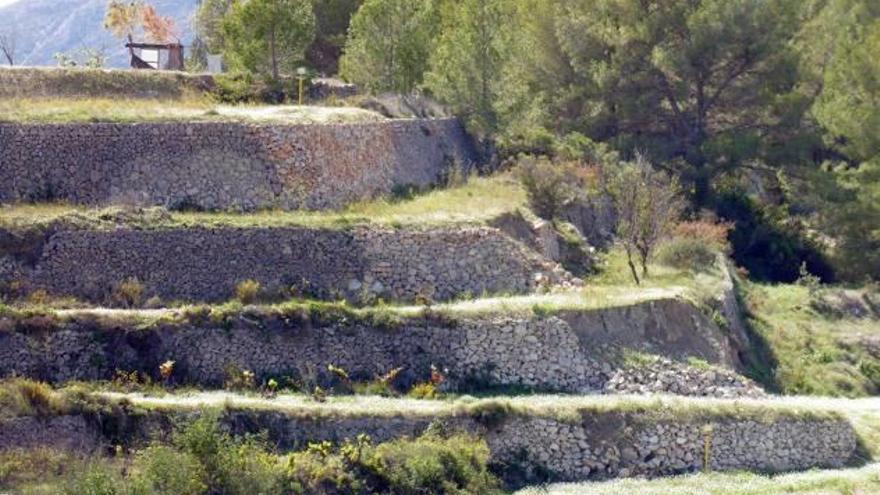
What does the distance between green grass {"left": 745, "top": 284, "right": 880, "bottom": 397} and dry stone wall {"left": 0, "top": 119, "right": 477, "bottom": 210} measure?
13.8 m

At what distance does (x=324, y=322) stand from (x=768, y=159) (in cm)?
2582

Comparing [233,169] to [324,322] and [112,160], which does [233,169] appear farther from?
[324,322]

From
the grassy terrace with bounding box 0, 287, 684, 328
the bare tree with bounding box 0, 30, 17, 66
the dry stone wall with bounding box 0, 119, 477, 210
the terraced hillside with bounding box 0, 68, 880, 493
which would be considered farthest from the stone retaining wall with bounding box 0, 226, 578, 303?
the bare tree with bounding box 0, 30, 17, 66

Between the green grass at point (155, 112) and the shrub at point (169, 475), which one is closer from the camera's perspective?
the shrub at point (169, 475)

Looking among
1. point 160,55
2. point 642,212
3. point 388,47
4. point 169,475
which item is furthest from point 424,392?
point 160,55

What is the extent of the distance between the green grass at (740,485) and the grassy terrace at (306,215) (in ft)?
38.3

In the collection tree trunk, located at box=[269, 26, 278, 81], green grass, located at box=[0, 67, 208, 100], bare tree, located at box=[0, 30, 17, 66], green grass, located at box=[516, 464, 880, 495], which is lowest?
green grass, located at box=[516, 464, 880, 495]

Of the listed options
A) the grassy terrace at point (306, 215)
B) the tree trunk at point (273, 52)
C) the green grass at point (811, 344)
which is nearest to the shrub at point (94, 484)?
the grassy terrace at point (306, 215)

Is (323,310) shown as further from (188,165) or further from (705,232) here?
(705,232)

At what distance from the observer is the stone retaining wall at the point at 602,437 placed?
32375mm

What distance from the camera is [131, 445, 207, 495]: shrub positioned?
93.6ft

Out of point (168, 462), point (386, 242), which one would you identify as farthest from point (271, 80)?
point (168, 462)

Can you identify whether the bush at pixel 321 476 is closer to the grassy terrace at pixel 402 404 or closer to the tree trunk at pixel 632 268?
the grassy terrace at pixel 402 404

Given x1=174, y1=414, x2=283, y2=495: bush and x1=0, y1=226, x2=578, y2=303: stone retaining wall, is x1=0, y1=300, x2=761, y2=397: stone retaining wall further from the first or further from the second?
x1=174, y1=414, x2=283, y2=495: bush
